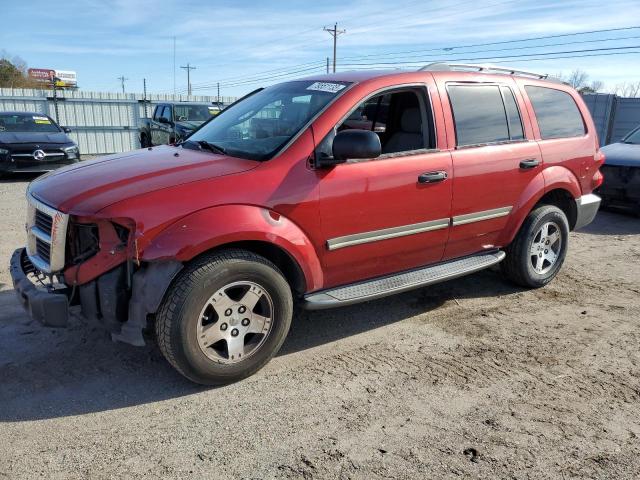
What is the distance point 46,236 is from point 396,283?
2409 millimetres

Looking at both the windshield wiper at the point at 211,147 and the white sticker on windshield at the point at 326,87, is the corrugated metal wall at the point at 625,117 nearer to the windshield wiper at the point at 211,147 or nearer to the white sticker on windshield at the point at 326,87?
the white sticker on windshield at the point at 326,87

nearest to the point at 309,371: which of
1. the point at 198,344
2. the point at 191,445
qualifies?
the point at 198,344

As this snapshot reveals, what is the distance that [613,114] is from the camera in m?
16.8

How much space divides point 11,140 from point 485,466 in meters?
11.9

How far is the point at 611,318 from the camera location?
4660 mm

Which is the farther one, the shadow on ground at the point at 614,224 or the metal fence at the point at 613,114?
the metal fence at the point at 613,114

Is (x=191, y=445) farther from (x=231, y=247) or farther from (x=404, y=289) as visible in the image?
(x=404, y=289)

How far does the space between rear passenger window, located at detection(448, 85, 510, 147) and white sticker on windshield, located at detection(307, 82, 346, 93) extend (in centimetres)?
99

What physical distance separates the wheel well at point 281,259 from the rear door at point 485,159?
4.77 feet

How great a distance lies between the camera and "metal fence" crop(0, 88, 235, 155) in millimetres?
18859

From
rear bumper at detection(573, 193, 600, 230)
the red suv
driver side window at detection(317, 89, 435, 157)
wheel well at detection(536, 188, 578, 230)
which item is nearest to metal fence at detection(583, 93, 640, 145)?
rear bumper at detection(573, 193, 600, 230)

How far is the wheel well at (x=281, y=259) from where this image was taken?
3494 millimetres

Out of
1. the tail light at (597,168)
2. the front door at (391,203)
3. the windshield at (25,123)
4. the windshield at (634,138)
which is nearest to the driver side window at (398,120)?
the front door at (391,203)

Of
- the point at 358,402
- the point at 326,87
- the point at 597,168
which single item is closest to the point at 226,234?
the point at 358,402
